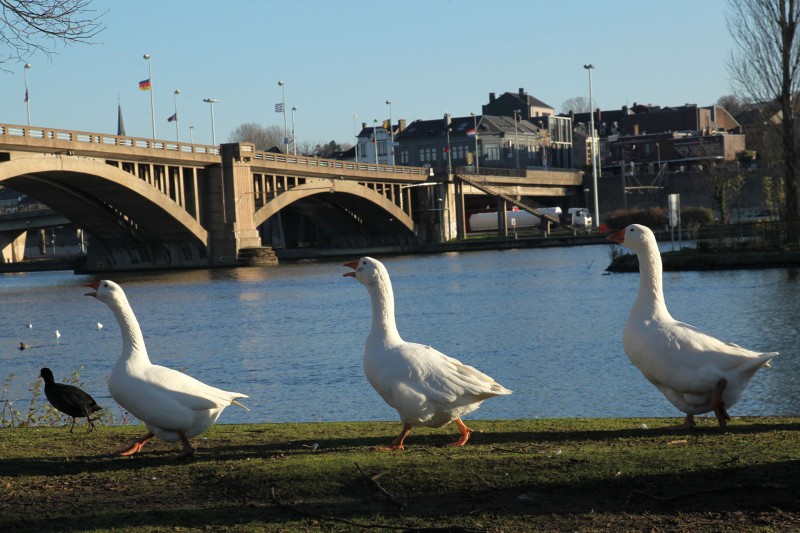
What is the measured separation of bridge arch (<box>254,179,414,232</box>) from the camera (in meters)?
81.4

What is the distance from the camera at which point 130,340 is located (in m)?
9.74

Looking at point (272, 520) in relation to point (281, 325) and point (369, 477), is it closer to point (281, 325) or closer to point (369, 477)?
point (369, 477)

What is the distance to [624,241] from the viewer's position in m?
11.2

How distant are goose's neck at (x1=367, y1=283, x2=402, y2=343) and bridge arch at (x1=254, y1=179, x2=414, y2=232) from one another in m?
71.2

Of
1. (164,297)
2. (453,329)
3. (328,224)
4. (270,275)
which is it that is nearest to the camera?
(453,329)

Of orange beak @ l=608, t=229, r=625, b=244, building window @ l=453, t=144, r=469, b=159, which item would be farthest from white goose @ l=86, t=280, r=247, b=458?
building window @ l=453, t=144, r=469, b=159

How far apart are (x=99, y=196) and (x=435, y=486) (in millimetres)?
65567

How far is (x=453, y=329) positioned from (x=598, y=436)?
24473mm

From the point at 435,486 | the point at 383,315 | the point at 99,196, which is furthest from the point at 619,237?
the point at 99,196

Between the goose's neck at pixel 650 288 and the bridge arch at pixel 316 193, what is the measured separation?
7084 centimetres

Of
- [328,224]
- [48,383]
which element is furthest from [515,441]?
[328,224]

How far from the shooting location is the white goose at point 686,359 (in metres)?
9.80

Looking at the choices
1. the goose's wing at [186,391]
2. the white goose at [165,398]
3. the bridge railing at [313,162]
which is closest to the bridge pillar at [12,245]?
the bridge railing at [313,162]

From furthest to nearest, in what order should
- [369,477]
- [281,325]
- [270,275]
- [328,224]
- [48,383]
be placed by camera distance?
[328,224], [270,275], [281,325], [48,383], [369,477]
